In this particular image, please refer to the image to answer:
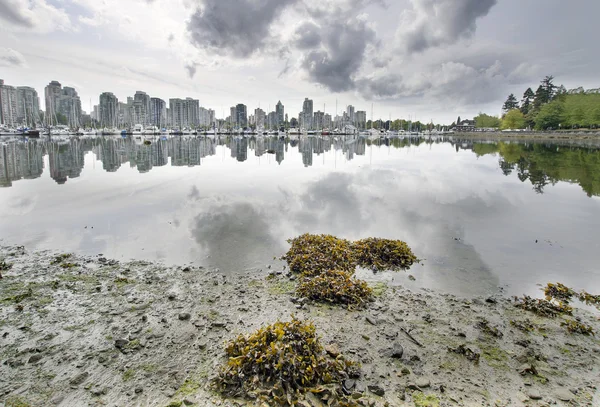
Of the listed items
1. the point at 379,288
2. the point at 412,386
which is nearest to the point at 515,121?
the point at 379,288

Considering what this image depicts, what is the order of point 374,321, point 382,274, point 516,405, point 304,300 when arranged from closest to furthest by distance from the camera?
point 516,405 < point 374,321 < point 304,300 < point 382,274

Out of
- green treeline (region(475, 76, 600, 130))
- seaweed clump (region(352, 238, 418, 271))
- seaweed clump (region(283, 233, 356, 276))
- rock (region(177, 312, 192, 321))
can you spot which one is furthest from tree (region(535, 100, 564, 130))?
rock (region(177, 312, 192, 321))

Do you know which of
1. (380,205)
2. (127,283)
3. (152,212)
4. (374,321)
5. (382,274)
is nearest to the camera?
(374,321)

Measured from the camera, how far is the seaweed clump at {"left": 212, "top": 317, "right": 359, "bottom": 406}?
496 cm

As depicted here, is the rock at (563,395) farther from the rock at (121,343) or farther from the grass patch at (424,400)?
the rock at (121,343)

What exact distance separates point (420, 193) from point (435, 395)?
1878cm

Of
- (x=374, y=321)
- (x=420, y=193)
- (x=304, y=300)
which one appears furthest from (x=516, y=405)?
(x=420, y=193)

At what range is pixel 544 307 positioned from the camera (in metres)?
7.86

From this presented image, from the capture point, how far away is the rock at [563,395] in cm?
504

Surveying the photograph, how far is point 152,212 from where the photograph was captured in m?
16.1

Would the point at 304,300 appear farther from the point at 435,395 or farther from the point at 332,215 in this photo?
the point at 332,215

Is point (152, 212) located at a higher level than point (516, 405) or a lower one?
higher

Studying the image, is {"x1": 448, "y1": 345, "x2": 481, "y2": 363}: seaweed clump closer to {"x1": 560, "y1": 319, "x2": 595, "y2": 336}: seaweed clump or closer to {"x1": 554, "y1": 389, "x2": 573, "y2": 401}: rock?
{"x1": 554, "y1": 389, "x2": 573, "y2": 401}: rock

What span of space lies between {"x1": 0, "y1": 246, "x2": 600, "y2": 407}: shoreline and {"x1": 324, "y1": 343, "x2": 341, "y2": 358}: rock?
0.24 metres
